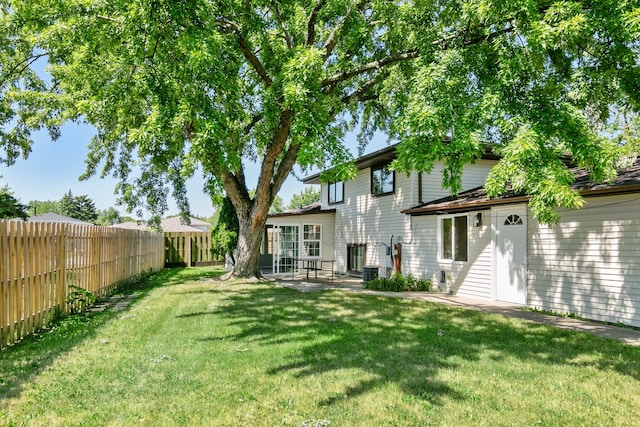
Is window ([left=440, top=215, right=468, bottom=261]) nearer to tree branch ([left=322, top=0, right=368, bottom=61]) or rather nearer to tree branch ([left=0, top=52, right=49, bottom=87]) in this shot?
tree branch ([left=322, top=0, right=368, bottom=61])

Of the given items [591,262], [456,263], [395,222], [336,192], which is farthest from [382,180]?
[591,262]

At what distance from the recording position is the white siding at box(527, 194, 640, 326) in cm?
754

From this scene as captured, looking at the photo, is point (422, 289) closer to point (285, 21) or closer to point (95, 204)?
point (285, 21)

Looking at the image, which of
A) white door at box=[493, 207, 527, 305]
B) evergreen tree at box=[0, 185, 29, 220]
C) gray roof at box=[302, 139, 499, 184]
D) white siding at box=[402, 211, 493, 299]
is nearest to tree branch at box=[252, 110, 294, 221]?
gray roof at box=[302, 139, 499, 184]

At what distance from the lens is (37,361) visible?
4.88 m

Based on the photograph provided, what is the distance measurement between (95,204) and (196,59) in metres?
77.6

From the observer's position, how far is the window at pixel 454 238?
461 inches

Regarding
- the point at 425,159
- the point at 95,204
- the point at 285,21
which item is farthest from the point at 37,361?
the point at 95,204

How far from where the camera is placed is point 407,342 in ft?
19.7

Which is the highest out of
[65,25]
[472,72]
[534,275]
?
[65,25]

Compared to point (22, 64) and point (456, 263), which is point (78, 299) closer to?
point (456, 263)

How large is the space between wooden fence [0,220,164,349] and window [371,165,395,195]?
30.2 feet

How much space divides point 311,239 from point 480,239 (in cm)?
882

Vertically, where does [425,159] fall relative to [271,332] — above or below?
above
